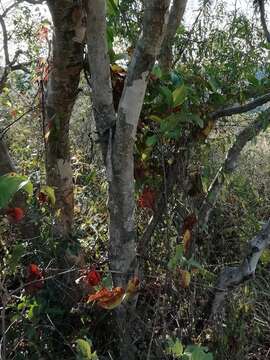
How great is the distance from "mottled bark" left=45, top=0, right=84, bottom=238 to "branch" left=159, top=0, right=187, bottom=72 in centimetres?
62

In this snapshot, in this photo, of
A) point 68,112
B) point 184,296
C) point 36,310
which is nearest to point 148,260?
point 184,296

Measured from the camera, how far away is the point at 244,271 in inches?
84.0

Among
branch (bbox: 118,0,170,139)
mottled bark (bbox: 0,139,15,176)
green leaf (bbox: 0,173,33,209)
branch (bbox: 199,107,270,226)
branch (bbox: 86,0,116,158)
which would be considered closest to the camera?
green leaf (bbox: 0,173,33,209)

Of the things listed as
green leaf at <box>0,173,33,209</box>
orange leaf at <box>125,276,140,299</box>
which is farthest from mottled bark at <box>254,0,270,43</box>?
green leaf at <box>0,173,33,209</box>

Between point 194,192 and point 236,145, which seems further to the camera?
point 236,145

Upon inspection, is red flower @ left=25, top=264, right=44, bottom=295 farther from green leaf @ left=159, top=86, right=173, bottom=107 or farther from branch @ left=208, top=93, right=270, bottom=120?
branch @ left=208, top=93, right=270, bottom=120

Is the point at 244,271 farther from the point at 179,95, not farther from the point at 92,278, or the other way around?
the point at 179,95

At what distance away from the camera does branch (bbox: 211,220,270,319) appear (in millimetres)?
2133

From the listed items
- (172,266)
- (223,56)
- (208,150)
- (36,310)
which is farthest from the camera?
(223,56)

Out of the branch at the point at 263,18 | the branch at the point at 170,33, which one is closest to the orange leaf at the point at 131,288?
the branch at the point at 170,33

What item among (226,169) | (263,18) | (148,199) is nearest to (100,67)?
(148,199)

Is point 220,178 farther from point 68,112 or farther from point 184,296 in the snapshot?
point 68,112

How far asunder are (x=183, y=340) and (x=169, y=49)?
1.39 m

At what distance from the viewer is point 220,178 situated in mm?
2189
